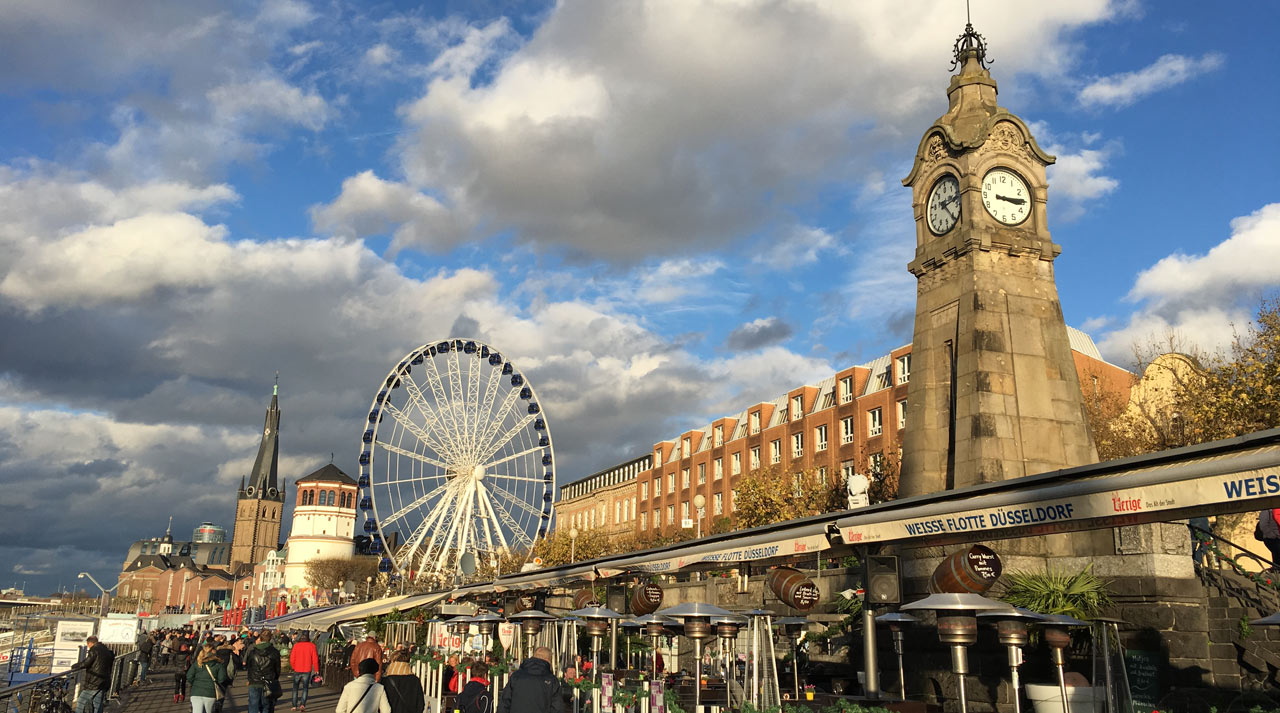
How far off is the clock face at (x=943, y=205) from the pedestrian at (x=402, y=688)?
16.6 metres

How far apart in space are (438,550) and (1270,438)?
2502 inches

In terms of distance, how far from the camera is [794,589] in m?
16.8

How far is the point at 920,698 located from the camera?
57.5 feet

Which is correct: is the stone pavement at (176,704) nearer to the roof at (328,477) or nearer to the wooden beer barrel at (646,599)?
the wooden beer barrel at (646,599)

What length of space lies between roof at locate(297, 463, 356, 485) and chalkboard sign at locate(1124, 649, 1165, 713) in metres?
171

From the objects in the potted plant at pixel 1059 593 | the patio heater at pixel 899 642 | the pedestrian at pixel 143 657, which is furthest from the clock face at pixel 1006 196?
the pedestrian at pixel 143 657

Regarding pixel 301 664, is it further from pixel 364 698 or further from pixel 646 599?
pixel 364 698

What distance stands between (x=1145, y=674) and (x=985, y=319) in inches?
324

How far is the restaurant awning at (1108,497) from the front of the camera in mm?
9258

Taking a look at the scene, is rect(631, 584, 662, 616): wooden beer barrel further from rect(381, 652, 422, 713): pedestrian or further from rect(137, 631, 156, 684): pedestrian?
rect(137, 631, 156, 684): pedestrian

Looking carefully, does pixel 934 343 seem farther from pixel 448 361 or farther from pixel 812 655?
pixel 448 361


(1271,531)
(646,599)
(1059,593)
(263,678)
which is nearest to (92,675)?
(263,678)

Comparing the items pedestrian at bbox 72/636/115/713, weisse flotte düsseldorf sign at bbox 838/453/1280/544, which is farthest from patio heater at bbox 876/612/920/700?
pedestrian at bbox 72/636/115/713

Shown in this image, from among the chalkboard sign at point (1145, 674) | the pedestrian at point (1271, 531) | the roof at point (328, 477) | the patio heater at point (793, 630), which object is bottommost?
the chalkboard sign at point (1145, 674)
